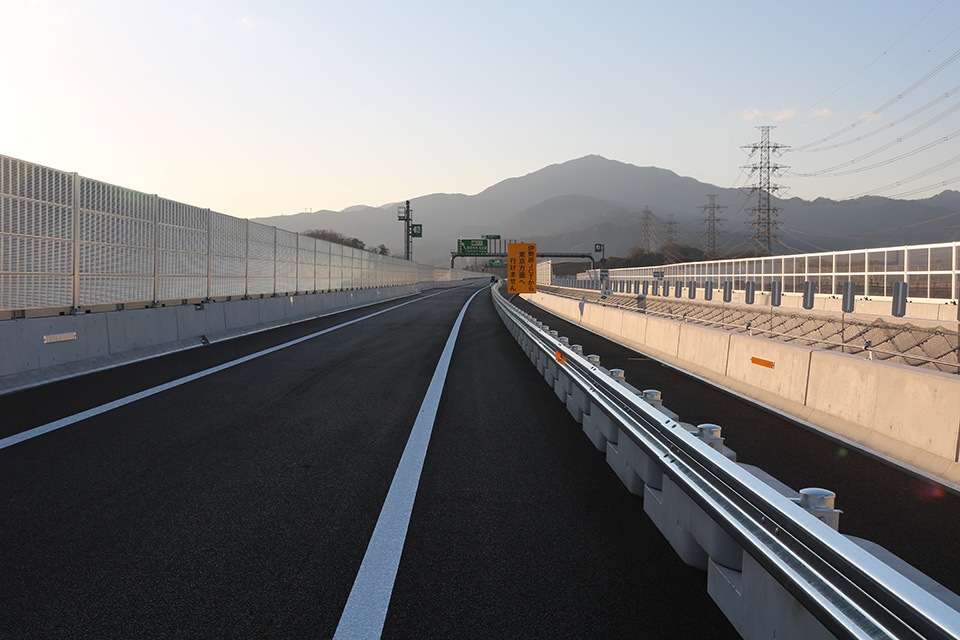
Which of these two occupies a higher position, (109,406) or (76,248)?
(76,248)

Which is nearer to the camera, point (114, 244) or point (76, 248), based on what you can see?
point (76, 248)

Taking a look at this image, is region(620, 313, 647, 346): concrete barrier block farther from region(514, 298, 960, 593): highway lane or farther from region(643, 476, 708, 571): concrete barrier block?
region(643, 476, 708, 571): concrete barrier block

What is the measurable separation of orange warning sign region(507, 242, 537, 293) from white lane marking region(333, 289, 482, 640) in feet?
82.3

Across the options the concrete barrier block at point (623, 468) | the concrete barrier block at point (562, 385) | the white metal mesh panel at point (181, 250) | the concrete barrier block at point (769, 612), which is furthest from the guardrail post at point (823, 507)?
the white metal mesh panel at point (181, 250)

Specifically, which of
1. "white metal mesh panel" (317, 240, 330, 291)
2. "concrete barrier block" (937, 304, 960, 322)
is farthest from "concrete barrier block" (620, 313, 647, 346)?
"white metal mesh panel" (317, 240, 330, 291)

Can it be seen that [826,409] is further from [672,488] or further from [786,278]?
[786,278]

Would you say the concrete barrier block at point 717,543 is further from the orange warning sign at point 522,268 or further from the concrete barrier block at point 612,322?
the orange warning sign at point 522,268

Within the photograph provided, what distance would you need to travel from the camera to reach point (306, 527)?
4402mm

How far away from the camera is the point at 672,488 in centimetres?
412

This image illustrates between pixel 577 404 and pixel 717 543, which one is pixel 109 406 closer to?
pixel 577 404

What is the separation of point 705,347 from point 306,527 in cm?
1008

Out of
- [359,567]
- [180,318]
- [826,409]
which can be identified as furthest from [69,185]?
[826,409]

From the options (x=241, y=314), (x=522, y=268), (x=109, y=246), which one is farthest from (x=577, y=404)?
(x=522, y=268)

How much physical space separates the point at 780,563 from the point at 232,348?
14.8 meters
